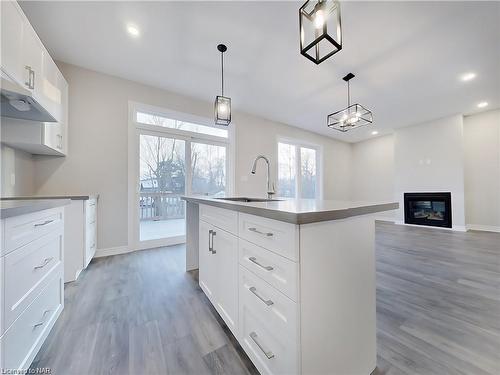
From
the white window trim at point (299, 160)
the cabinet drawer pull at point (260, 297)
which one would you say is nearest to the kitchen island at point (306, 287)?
the cabinet drawer pull at point (260, 297)

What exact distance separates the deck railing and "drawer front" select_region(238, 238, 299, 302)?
2643 mm

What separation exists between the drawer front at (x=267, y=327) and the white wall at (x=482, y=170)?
249 inches

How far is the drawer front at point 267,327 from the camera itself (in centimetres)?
76

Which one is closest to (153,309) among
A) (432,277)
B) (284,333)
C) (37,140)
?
(284,333)

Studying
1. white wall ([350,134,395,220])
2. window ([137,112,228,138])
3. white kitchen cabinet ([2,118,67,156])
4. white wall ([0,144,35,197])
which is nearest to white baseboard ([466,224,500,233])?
white wall ([350,134,395,220])

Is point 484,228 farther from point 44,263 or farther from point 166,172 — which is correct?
point 44,263

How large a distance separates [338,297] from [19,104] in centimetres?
253

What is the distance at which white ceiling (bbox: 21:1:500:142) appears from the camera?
6.28ft

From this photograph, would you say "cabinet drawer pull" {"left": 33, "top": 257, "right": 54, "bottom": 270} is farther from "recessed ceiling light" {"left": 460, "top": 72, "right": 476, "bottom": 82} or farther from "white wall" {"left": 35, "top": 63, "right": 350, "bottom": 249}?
"recessed ceiling light" {"left": 460, "top": 72, "right": 476, "bottom": 82}

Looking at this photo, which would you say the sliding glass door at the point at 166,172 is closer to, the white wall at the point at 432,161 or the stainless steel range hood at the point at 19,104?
the stainless steel range hood at the point at 19,104

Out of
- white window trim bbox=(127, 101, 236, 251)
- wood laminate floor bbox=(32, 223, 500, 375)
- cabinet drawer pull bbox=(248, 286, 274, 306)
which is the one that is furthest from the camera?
white window trim bbox=(127, 101, 236, 251)

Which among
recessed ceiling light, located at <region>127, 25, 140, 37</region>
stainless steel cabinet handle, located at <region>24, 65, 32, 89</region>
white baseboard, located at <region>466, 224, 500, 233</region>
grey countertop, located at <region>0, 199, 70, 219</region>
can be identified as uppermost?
recessed ceiling light, located at <region>127, 25, 140, 37</region>

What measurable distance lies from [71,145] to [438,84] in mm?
5671

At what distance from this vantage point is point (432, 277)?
6.74 feet
